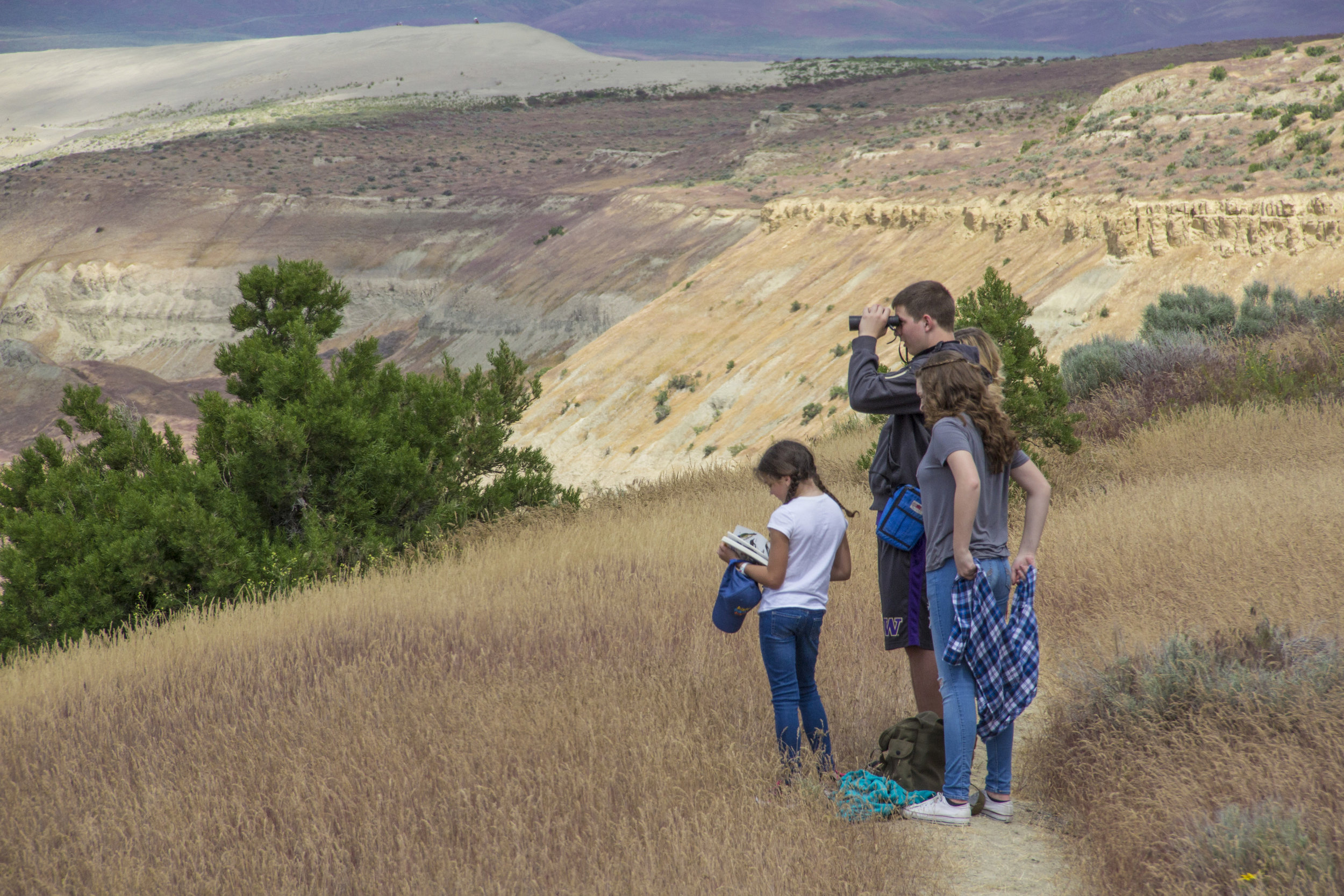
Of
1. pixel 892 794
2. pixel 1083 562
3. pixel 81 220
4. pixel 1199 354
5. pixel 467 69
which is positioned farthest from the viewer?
pixel 467 69

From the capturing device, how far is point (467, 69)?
552 feet

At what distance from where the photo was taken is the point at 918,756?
12.9ft

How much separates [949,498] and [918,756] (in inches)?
43.1

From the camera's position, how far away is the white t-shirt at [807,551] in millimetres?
3836

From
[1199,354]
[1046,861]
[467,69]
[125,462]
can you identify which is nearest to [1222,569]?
[1046,861]

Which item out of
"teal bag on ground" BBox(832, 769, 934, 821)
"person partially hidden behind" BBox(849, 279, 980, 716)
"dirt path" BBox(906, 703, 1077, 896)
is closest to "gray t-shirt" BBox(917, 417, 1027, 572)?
"person partially hidden behind" BBox(849, 279, 980, 716)

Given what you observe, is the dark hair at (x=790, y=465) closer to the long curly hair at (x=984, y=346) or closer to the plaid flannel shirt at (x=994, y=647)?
the plaid flannel shirt at (x=994, y=647)

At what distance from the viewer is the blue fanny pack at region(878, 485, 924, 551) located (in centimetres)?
381

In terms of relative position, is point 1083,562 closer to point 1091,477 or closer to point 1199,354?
point 1091,477

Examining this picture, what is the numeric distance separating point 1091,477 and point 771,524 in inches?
247

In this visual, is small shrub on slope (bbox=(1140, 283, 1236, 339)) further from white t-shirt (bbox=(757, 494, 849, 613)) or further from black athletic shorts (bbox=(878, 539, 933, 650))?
white t-shirt (bbox=(757, 494, 849, 613))

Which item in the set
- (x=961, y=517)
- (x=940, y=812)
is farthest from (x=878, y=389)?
(x=940, y=812)

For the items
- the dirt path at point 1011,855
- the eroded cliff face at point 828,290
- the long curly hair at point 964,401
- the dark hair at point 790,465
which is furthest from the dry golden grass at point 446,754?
the eroded cliff face at point 828,290

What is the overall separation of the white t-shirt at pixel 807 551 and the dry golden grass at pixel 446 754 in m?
0.68
